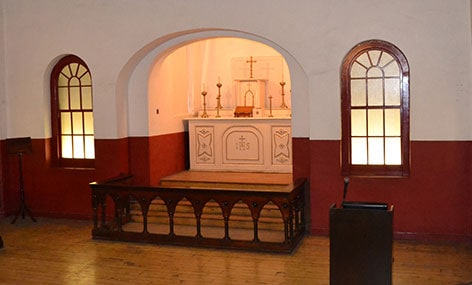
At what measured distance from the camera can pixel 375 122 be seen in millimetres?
7836

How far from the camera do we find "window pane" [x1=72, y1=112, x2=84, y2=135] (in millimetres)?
9389

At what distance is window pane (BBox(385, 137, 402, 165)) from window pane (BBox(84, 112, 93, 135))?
4480 mm

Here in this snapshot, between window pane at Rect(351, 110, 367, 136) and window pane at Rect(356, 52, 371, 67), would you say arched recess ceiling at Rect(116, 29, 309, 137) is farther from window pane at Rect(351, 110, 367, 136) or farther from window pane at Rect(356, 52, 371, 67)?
window pane at Rect(356, 52, 371, 67)

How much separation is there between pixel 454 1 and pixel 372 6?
0.98 meters

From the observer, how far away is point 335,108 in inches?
308

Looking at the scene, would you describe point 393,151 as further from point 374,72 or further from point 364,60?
point 364,60

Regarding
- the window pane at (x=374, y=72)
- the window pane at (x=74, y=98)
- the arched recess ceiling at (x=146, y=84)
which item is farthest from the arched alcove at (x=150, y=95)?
the window pane at (x=374, y=72)

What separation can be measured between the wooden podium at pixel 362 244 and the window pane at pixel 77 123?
541 cm

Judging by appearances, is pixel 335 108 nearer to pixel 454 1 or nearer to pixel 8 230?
pixel 454 1

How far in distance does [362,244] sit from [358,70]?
10.9 ft

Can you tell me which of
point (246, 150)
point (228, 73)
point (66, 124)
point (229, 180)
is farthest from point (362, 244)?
point (228, 73)

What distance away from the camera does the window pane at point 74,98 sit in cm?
936

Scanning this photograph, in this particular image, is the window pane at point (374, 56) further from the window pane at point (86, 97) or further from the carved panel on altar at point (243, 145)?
the window pane at point (86, 97)

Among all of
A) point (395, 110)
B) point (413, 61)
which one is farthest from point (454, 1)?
point (395, 110)
